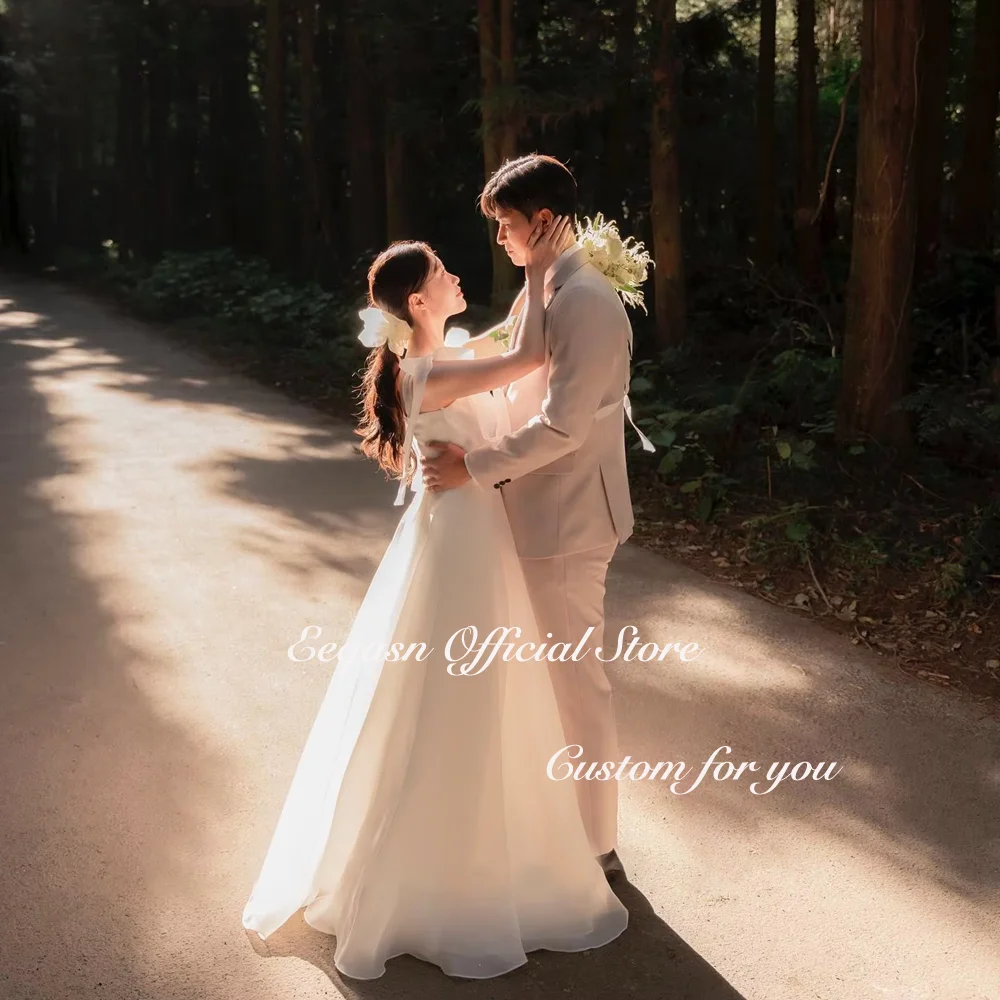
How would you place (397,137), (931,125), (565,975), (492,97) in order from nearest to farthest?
(565,975) → (931,125) → (492,97) → (397,137)

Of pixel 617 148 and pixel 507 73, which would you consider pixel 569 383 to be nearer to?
pixel 507 73

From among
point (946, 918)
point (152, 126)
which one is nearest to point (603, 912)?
point (946, 918)

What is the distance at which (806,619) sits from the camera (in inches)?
255

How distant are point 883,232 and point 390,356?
5.62m

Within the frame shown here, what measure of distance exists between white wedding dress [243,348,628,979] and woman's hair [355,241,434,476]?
0.11 metres

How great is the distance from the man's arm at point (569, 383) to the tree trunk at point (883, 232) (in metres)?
5.42

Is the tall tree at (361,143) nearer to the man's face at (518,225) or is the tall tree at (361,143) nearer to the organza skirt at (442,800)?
the man's face at (518,225)

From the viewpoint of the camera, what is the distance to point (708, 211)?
2081 centimetres

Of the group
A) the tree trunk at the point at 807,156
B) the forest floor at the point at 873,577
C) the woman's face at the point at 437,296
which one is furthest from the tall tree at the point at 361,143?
the woman's face at the point at 437,296

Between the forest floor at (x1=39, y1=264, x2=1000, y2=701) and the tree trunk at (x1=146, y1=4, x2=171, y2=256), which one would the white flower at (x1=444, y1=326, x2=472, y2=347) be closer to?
the forest floor at (x1=39, y1=264, x2=1000, y2=701)

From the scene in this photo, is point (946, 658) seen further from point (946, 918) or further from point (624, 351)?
point (624, 351)

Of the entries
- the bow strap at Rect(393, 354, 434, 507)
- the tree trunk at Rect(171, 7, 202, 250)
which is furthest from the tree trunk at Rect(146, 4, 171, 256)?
the bow strap at Rect(393, 354, 434, 507)

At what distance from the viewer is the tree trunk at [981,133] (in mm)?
12906

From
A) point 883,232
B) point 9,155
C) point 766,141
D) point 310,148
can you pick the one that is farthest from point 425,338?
point 9,155
